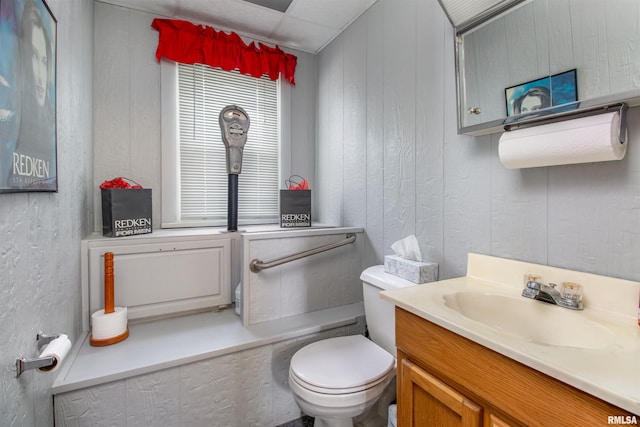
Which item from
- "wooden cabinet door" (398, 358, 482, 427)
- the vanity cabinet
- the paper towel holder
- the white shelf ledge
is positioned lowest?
the white shelf ledge

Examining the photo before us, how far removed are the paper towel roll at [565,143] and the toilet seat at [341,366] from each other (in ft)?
3.19

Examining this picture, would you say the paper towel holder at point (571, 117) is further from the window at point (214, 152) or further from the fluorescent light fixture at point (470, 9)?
the window at point (214, 152)

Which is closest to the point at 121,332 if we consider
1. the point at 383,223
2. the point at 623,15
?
the point at 383,223

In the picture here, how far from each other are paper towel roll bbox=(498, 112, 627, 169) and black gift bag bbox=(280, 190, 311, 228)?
4.01ft

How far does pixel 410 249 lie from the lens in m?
1.51

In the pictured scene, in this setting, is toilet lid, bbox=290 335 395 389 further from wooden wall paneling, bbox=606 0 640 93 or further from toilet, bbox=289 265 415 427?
wooden wall paneling, bbox=606 0 640 93

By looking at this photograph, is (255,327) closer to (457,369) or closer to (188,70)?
(457,369)

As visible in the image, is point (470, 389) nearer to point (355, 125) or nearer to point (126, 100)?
point (355, 125)

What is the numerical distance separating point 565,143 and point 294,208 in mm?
1450

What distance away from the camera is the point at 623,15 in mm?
866

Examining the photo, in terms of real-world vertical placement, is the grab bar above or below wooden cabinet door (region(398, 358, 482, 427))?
above

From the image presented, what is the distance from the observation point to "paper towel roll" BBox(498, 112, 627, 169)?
838mm

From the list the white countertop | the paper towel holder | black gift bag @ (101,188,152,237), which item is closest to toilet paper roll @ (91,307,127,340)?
black gift bag @ (101,188,152,237)

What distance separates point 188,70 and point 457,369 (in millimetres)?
2355
